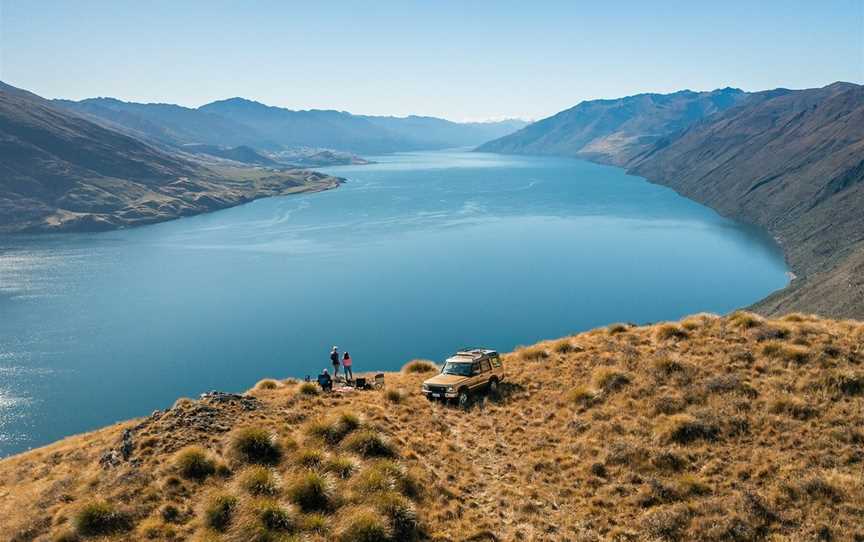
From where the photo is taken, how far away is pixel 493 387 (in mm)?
28375

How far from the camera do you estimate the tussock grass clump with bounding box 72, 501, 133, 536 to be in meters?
15.1

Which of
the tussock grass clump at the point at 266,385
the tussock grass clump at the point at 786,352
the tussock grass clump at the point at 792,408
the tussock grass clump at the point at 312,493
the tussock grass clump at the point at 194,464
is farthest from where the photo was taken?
the tussock grass clump at the point at 266,385

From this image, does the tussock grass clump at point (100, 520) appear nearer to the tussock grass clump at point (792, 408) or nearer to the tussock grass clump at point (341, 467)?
the tussock grass clump at point (341, 467)

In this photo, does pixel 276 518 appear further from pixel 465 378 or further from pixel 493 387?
pixel 493 387

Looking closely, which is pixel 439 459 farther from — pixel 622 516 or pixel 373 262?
pixel 373 262

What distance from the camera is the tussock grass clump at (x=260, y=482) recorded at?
638 inches

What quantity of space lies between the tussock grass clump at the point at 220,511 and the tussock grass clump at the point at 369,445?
436 cm

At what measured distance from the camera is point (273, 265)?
15488 centimetres

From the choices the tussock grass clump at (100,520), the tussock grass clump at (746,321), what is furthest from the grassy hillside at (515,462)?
the tussock grass clump at (746,321)

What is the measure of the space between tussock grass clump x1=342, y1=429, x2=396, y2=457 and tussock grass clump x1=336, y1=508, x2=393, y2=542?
149 inches

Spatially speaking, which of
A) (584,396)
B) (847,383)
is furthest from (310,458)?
(847,383)

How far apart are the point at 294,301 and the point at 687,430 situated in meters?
109

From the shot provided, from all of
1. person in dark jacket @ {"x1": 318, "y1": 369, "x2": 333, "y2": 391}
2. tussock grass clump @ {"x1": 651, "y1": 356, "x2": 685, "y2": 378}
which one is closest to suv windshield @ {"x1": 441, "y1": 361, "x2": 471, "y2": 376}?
person in dark jacket @ {"x1": 318, "y1": 369, "x2": 333, "y2": 391}

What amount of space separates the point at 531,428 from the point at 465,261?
13385cm
